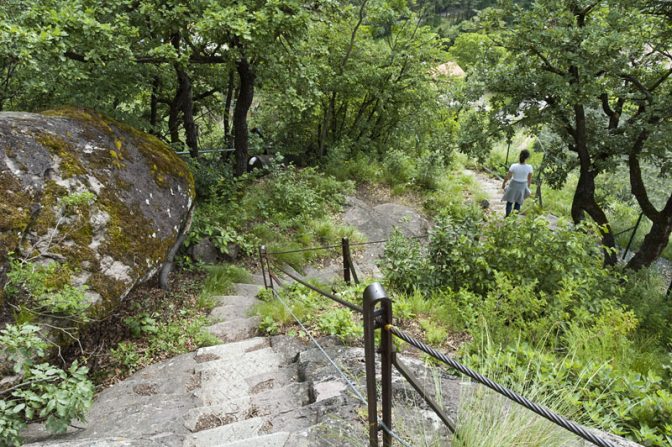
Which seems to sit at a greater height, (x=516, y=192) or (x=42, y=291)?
(x=516, y=192)

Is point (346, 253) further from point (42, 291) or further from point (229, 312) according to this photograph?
point (42, 291)

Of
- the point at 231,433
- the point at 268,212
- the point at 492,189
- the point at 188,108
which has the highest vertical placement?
the point at 188,108

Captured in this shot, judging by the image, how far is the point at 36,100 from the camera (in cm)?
712

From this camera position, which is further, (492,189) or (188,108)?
(492,189)

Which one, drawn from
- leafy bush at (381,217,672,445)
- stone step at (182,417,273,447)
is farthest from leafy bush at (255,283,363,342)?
stone step at (182,417,273,447)

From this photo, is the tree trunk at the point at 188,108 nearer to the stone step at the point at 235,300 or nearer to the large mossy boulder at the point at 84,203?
the large mossy boulder at the point at 84,203

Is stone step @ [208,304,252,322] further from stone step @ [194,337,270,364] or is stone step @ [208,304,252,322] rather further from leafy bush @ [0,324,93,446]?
leafy bush @ [0,324,93,446]

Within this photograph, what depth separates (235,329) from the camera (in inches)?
189

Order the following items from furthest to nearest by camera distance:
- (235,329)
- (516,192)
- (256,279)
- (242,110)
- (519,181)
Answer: (516,192) → (519,181) → (242,110) → (256,279) → (235,329)

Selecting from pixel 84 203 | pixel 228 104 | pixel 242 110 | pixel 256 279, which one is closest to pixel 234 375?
pixel 84 203

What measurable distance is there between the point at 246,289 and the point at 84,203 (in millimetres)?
2974

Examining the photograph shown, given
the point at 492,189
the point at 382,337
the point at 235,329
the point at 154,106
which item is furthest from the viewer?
the point at 492,189

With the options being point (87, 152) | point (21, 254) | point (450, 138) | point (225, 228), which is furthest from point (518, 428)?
point (450, 138)

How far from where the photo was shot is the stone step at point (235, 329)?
15.4ft
